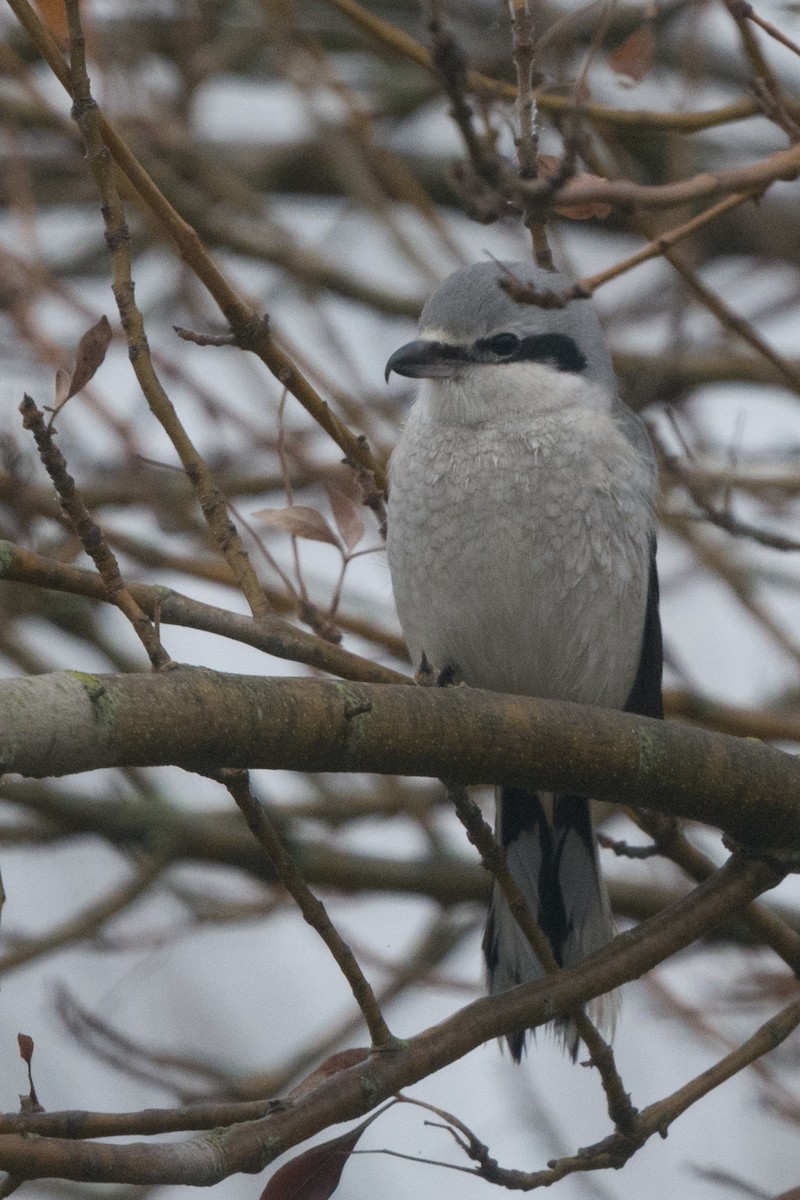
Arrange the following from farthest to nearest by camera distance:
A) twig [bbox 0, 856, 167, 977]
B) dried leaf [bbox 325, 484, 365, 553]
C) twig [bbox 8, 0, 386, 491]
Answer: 1. twig [bbox 0, 856, 167, 977]
2. dried leaf [bbox 325, 484, 365, 553]
3. twig [bbox 8, 0, 386, 491]

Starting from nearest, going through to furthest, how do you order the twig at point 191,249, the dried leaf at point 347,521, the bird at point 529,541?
the twig at point 191,249, the dried leaf at point 347,521, the bird at point 529,541

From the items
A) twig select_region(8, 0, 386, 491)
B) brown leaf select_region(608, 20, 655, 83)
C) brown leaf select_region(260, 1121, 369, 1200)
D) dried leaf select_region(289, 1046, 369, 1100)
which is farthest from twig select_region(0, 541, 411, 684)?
brown leaf select_region(608, 20, 655, 83)

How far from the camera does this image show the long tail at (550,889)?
3.30m

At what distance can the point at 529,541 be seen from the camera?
3256mm

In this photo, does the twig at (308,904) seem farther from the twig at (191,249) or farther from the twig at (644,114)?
the twig at (644,114)

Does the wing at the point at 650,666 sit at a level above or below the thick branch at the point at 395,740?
above

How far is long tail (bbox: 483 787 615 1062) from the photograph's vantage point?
3297 mm

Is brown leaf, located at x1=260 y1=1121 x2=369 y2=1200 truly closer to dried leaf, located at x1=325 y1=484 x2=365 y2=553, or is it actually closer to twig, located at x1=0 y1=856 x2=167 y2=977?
dried leaf, located at x1=325 y1=484 x2=365 y2=553

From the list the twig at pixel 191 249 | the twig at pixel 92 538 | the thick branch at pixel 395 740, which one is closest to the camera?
the thick branch at pixel 395 740

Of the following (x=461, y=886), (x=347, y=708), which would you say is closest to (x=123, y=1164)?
(x=347, y=708)

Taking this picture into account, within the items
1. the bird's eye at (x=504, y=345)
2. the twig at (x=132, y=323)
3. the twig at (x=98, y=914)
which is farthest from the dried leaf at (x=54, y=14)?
the twig at (x=98, y=914)

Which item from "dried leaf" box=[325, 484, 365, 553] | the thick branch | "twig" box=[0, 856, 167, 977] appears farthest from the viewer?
"twig" box=[0, 856, 167, 977]

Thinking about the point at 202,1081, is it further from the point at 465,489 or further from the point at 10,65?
the point at 10,65

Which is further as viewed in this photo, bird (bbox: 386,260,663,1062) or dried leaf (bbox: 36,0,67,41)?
bird (bbox: 386,260,663,1062)
